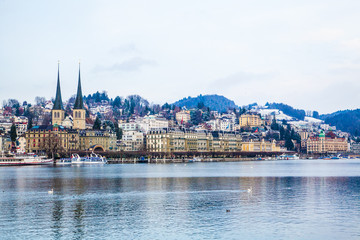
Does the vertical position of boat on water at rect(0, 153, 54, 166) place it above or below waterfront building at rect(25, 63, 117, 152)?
below

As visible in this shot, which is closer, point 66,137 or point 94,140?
point 66,137

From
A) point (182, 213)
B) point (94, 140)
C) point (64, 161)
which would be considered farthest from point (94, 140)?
point (182, 213)

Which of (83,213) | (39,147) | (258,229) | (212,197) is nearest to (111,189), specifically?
(212,197)

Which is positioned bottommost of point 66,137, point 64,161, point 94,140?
point 64,161

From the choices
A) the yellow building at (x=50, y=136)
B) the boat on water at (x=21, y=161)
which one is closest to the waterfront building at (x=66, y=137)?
the yellow building at (x=50, y=136)

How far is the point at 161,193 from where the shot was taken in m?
48.8

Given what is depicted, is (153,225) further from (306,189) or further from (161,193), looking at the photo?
(306,189)

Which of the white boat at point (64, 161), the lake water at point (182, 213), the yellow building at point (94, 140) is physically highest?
the yellow building at point (94, 140)

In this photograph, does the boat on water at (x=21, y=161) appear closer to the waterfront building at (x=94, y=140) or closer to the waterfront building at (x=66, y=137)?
the waterfront building at (x=66, y=137)

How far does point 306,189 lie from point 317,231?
23066mm

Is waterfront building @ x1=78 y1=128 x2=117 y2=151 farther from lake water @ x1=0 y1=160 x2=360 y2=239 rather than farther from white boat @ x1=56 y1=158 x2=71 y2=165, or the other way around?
lake water @ x1=0 y1=160 x2=360 y2=239

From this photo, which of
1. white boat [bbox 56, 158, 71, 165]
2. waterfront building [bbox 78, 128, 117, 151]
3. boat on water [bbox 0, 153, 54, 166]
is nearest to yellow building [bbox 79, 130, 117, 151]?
waterfront building [bbox 78, 128, 117, 151]

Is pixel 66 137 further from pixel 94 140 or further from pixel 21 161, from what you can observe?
pixel 21 161

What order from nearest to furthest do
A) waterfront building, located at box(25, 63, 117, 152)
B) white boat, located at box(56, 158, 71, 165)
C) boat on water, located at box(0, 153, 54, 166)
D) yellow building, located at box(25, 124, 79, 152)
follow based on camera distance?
1. boat on water, located at box(0, 153, 54, 166)
2. white boat, located at box(56, 158, 71, 165)
3. waterfront building, located at box(25, 63, 117, 152)
4. yellow building, located at box(25, 124, 79, 152)
